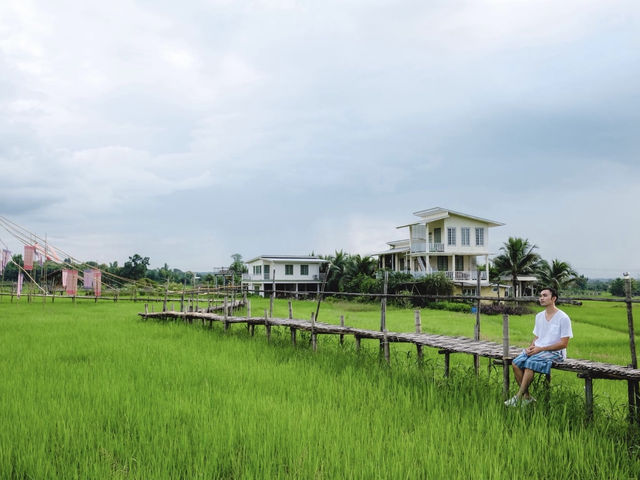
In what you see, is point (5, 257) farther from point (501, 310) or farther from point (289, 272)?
point (501, 310)

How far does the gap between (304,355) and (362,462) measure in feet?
16.0

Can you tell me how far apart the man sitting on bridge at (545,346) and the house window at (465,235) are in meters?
26.1

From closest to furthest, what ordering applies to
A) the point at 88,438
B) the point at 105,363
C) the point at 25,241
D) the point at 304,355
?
the point at 88,438, the point at 105,363, the point at 304,355, the point at 25,241

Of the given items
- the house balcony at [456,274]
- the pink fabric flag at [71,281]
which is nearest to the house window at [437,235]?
the house balcony at [456,274]

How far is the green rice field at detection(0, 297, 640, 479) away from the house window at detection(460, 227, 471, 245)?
76.0ft

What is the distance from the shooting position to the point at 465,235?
3122cm

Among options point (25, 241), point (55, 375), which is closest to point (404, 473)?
point (55, 375)

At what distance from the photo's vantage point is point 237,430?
187 inches

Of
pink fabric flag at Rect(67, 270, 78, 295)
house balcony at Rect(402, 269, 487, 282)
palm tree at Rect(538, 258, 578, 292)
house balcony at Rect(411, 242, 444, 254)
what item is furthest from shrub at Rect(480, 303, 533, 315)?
pink fabric flag at Rect(67, 270, 78, 295)

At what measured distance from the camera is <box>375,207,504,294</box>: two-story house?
3061 cm

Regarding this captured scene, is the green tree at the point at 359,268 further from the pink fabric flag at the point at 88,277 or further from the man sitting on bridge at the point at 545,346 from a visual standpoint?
the man sitting on bridge at the point at 545,346

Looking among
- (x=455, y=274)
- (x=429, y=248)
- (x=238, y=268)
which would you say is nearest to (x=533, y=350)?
(x=455, y=274)

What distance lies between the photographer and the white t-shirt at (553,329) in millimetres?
5566

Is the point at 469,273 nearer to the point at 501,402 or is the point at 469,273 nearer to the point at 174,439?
the point at 501,402
